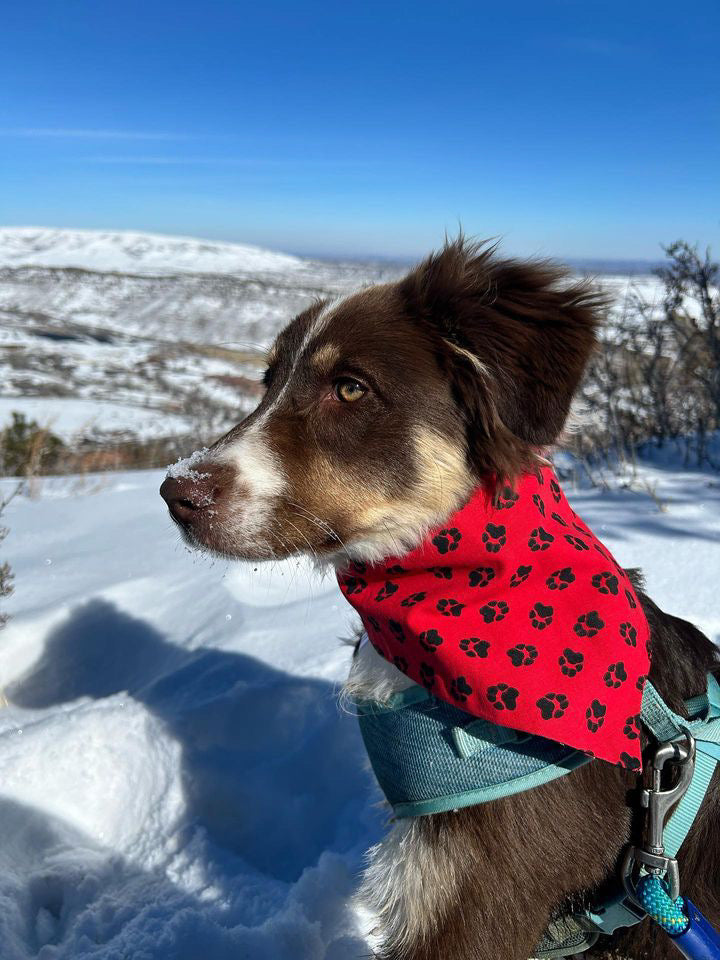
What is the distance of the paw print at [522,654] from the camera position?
67.2 inches

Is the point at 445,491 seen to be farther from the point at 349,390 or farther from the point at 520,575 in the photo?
the point at 349,390

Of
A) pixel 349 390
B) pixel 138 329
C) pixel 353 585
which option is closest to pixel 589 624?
pixel 353 585

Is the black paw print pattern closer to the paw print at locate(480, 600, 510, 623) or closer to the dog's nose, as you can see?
the paw print at locate(480, 600, 510, 623)

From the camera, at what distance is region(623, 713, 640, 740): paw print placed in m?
1.70

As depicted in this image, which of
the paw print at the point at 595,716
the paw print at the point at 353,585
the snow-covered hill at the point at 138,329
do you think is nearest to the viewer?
the paw print at the point at 595,716

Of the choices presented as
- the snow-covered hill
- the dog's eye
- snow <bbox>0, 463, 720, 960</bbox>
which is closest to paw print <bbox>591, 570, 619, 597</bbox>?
the dog's eye

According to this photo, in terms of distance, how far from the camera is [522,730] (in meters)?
1.68

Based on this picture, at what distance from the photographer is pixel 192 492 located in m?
1.88

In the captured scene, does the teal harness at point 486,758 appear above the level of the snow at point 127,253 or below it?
below

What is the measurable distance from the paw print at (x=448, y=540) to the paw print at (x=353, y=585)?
29 centimetres

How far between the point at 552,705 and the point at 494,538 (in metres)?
0.43

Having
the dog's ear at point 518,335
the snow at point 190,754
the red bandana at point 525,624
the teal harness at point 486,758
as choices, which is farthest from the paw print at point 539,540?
the snow at point 190,754

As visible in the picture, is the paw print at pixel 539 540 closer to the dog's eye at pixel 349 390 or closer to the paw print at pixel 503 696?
the paw print at pixel 503 696

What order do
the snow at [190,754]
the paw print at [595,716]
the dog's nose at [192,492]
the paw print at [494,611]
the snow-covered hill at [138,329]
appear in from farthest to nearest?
1. the snow-covered hill at [138,329]
2. the snow at [190,754]
3. the dog's nose at [192,492]
4. the paw print at [494,611]
5. the paw print at [595,716]
